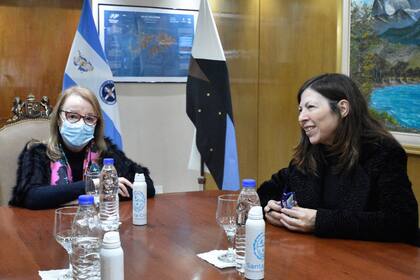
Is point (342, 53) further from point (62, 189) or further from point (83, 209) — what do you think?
point (83, 209)

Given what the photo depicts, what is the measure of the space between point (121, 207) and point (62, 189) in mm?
247

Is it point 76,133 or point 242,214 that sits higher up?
point 76,133

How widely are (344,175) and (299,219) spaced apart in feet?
0.86

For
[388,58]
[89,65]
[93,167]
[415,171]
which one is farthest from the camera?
[89,65]

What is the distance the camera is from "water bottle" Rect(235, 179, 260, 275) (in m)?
1.27

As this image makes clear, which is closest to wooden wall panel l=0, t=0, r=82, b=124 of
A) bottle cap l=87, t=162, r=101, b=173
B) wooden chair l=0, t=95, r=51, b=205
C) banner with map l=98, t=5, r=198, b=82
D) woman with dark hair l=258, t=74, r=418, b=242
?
banner with map l=98, t=5, r=198, b=82

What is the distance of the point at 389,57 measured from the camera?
275cm

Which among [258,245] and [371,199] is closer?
[258,245]

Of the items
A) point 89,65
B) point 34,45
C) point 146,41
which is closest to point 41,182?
point 89,65

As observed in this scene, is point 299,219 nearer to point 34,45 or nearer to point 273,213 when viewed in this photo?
point 273,213

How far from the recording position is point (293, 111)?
3.46 metres

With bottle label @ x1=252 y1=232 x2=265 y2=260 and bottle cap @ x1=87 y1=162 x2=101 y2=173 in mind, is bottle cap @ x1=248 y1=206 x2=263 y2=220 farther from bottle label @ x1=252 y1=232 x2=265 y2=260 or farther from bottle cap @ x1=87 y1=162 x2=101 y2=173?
bottle cap @ x1=87 y1=162 x2=101 y2=173

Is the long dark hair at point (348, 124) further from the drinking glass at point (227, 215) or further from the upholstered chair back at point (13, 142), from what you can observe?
the upholstered chair back at point (13, 142)

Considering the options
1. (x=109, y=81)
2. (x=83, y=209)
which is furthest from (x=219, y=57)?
A: (x=83, y=209)
